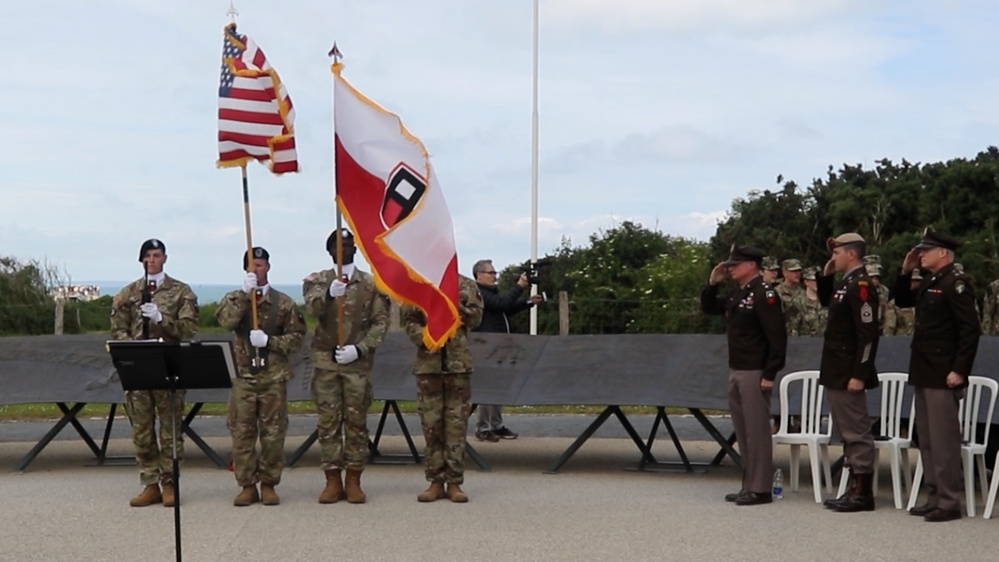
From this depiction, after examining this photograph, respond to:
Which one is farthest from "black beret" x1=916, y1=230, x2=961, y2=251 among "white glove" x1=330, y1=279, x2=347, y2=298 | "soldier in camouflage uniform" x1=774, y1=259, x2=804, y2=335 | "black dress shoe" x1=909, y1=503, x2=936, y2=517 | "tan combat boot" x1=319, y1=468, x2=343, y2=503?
"soldier in camouflage uniform" x1=774, y1=259, x2=804, y2=335

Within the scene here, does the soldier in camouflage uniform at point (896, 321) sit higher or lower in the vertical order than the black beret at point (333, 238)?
lower

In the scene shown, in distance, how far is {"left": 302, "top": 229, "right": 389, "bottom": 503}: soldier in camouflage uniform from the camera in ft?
31.9

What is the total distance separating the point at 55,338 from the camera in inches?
493

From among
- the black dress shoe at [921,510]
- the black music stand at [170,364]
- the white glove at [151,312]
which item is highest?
the white glove at [151,312]

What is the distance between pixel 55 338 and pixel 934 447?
8.34 metres

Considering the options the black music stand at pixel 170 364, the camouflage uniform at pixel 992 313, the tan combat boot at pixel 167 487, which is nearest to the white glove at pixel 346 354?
the tan combat boot at pixel 167 487

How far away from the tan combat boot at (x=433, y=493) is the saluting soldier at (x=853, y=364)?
9.68 feet

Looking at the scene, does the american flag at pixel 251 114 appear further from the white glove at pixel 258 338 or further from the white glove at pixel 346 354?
the white glove at pixel 346 354

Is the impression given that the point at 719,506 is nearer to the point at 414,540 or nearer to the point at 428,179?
the point at 414,540

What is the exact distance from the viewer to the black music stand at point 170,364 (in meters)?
7.75

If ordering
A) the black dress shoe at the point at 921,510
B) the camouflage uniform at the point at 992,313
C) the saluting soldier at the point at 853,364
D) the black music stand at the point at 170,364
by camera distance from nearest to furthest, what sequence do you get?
the black music stand at the point at 170,364 → the black dress shoe at the point at 921,510 → the saluting soldier at the point at 853,364 → the camouflage uniform at the point at 992,313

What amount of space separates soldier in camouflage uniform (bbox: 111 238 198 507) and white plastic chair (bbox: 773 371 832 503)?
475cm

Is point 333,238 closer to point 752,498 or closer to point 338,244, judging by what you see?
point 338,244

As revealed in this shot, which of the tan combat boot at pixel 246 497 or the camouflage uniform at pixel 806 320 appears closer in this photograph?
the tan combat boot at pixel 246 497
